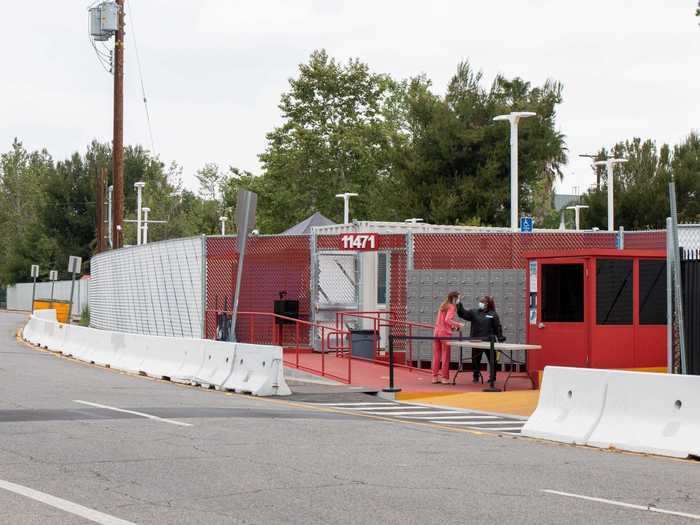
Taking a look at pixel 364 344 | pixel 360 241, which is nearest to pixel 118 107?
pixel 360 241

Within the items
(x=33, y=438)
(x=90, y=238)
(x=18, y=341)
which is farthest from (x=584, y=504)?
(x=90, y=238)

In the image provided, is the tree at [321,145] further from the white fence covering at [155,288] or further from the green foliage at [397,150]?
the white fence covering at [155,288]

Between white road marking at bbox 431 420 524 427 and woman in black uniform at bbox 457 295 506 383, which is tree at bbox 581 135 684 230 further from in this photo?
white road marking at bbox 431 420 524 427

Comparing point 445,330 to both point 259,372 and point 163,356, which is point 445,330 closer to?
point 259,372

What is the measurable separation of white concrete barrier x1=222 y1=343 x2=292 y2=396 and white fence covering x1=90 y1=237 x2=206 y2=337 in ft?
21.3

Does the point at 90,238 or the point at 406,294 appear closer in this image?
the point at 406,294

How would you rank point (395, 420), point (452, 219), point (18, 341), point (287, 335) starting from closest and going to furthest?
point (395, 420) → point (287, 335) → point (18, 341) → point (452, 219)

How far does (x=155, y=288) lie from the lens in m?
28.8

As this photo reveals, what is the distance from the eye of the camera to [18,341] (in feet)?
116

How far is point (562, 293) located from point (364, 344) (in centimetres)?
556

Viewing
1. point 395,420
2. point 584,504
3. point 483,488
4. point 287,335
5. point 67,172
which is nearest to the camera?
point 584,504

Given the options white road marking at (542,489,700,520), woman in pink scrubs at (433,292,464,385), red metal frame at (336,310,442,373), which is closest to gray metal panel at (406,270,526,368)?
red metal frame at (336,310,442,373)

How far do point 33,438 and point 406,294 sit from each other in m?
Answer: 13.3

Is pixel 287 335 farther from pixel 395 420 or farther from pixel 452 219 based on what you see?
pixel 452 219
